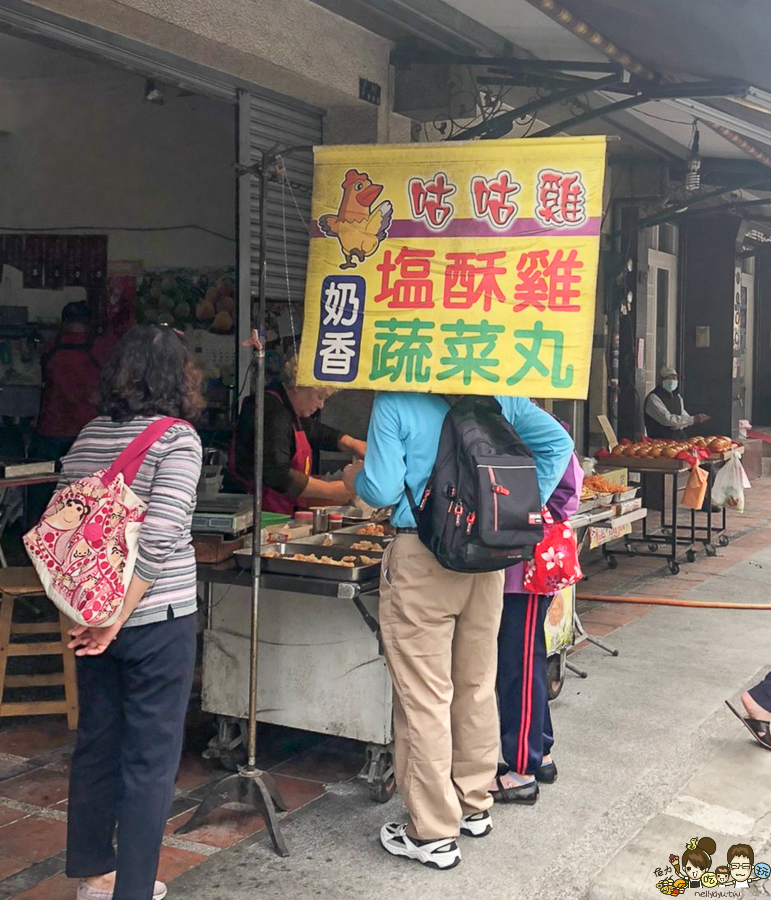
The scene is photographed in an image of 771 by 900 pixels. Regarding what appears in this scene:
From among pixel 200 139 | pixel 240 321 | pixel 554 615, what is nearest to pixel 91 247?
pixel 200 139

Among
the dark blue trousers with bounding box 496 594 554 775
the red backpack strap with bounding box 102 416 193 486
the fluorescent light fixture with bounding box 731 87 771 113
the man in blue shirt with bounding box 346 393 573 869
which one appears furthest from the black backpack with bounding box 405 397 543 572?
the fluorescent light fixture with bounding box 731 87 771 113

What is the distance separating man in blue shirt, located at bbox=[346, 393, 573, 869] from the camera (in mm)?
3830

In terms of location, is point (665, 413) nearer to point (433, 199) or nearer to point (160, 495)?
point (433, 199)

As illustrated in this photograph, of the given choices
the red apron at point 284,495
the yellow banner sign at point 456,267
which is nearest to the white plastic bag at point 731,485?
the red apron at point 284,495

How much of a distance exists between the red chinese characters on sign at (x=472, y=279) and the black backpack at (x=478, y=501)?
44 centimetres

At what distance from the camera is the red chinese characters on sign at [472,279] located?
4.00 m

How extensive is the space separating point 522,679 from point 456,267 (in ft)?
5.58

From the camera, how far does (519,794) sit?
14.6ft

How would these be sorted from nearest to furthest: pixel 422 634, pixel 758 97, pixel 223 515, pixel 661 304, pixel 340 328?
pixel 422 634
pixel 340 328
pixel 223 515
pixel 758 97
pixel 661 304

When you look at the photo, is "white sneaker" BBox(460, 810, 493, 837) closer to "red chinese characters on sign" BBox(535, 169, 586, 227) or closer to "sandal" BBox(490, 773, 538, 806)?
"sandal" BBox(490, 773, 538, 806)

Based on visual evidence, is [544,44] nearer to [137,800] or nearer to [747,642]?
[747,642]

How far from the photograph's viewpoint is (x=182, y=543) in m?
→ 3.32

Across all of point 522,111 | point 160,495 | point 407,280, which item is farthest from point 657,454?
point 160,495

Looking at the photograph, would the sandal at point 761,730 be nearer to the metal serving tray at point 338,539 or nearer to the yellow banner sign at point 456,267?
the metal serving tray at point 338,539
